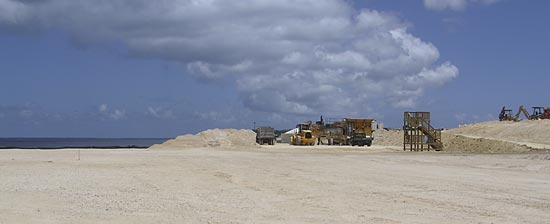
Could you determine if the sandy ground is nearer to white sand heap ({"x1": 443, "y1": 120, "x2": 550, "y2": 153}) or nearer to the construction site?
the construction site

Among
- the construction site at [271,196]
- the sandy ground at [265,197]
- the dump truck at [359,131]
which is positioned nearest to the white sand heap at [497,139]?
the dump truck at [359,131]

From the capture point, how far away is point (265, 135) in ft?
233

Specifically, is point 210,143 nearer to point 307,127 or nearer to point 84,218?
point 307,127

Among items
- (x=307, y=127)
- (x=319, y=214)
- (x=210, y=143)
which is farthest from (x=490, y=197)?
(x=307, y=127)

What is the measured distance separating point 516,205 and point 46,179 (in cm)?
1332

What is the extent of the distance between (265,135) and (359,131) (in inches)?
418

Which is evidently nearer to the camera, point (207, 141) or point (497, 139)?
point (497, 139)

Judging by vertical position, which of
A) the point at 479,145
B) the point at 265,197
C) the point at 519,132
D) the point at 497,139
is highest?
the point at 519,132

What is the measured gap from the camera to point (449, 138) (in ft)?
207

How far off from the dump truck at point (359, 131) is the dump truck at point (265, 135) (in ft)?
27.8

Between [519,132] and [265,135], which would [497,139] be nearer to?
[519,132]

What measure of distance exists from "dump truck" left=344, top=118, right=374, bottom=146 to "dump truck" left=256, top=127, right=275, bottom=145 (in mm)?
8468

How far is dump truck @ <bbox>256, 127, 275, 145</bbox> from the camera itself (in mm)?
71125

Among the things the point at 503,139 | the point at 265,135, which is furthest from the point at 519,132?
the point at 265,135
